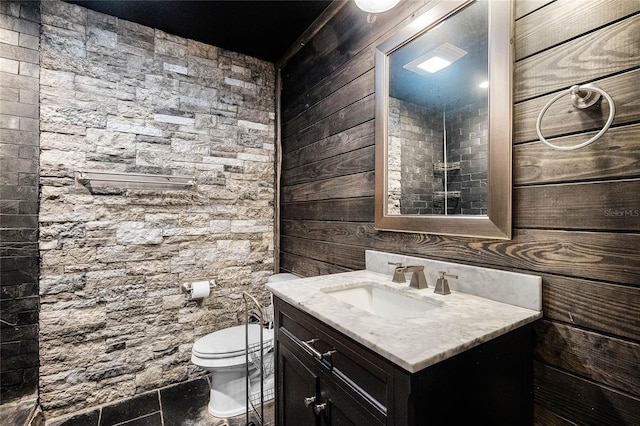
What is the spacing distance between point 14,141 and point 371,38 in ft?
7.13

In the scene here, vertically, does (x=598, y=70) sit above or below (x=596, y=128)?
above

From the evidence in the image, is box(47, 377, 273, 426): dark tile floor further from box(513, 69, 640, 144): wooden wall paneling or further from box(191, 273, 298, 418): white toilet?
box(513, 69, 640, 144): wooden wall paneling

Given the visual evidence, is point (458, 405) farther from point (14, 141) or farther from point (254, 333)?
point (14, 141)

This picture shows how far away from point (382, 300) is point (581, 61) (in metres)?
1.09

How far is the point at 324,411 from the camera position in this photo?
3.21ft

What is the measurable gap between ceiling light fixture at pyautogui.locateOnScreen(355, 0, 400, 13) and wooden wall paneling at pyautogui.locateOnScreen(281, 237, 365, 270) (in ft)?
3.98

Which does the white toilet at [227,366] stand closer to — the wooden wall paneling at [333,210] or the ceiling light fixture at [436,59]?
the wooden wall paneling at [333,210]

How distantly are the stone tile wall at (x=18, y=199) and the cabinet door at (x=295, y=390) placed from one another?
167 cm

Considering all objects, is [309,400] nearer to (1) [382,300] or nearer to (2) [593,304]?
(1) [382,300]

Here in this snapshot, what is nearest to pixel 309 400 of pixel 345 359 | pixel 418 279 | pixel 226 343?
pixel 345 359

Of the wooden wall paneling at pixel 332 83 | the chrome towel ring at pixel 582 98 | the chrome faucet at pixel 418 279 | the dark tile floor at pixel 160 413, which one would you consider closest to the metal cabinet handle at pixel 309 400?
the chrome faucet at pixel 418 279

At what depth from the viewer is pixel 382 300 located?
4.50 ft

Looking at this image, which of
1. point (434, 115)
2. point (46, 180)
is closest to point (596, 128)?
point (434, 115)

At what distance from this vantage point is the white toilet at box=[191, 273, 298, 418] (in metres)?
1.78
